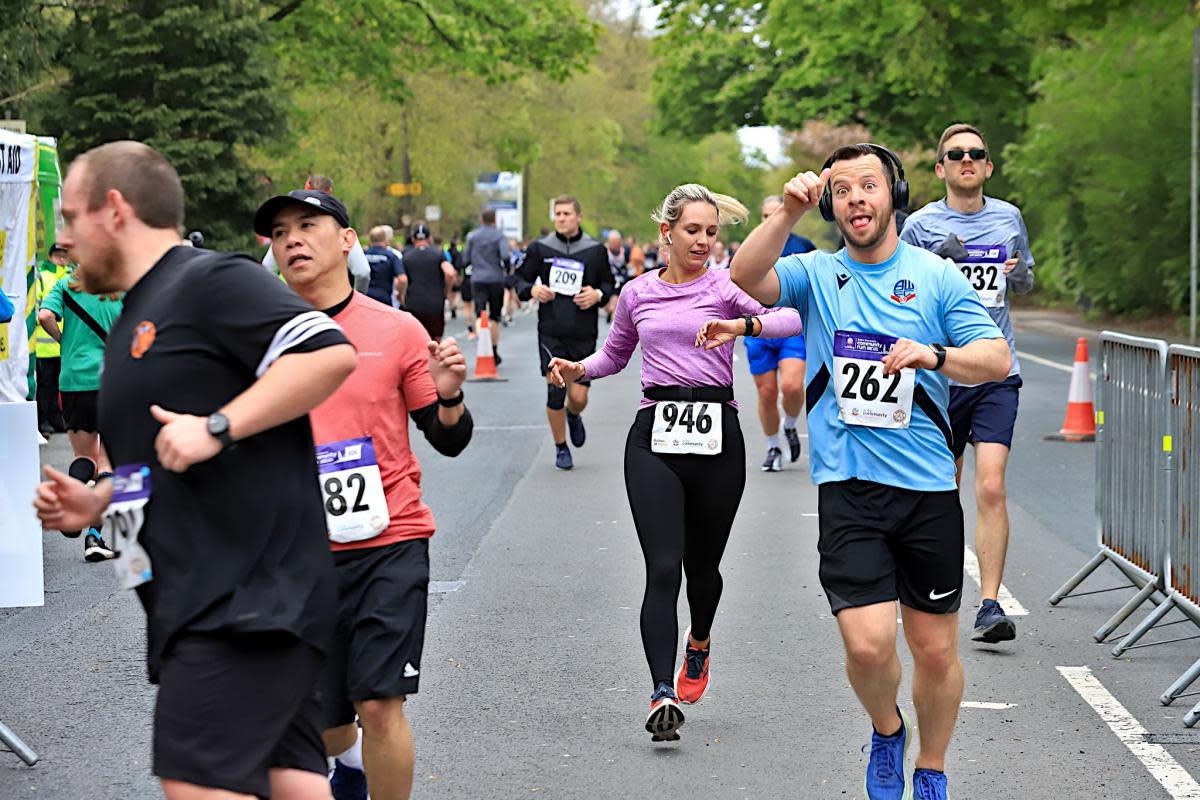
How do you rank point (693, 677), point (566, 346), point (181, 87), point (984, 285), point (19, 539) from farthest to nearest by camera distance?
1. point (181, 87)
2. point (566, 346)
3. point (984, 285)
4. point (19, 539)
5. point (693, 677)

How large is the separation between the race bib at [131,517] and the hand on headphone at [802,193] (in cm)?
198

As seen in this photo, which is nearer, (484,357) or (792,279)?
(792,279)

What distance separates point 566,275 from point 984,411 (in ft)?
20.9

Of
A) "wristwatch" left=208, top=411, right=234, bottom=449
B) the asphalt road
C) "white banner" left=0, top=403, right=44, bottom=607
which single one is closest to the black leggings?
the asphalt road

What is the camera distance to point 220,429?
3395 millimetres

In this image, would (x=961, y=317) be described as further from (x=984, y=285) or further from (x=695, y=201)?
(x=984, y=285)

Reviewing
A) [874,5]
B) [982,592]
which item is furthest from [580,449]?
[874,5]

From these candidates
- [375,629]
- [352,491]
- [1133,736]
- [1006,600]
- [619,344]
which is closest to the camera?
[375,629]

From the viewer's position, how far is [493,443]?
15.6 metres

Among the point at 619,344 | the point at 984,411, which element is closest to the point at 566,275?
the point at 984,411

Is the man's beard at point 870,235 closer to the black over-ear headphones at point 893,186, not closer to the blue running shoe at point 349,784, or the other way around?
the black over-ear headphones at point 893,186

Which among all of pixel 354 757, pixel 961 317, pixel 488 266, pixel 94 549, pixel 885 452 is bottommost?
pixel 94 549

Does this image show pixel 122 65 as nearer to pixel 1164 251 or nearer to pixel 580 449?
pixel 580 449

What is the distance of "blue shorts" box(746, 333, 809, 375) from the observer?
13047mm
